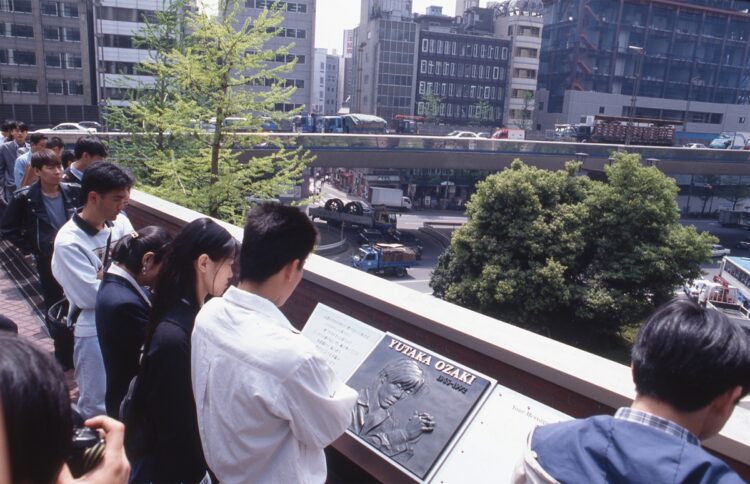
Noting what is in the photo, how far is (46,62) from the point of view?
41.4 meters

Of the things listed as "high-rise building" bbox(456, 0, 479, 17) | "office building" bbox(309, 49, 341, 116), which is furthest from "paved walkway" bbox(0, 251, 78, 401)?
"office building" bbox(309, 49, 341, 116)

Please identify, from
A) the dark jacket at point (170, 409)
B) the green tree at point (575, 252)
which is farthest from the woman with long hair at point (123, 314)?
the green tree at point (575, 252)

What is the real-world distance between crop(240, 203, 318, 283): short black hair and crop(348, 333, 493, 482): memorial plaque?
120 cm

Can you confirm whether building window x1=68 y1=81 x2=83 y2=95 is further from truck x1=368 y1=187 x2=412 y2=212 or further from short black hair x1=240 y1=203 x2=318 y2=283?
short black hair x1=240 y1=203 x2=318 y2=283

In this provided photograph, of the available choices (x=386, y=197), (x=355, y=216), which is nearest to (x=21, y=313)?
(x=355, y=216)

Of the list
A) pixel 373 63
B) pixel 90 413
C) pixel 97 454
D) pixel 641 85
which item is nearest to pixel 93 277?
pixel 90 413

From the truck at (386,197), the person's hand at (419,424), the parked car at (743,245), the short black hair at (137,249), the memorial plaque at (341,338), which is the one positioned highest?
the short black hair at (137,249)

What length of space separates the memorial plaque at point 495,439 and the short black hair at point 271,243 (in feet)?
3.97

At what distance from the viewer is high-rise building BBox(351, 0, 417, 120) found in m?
57.3

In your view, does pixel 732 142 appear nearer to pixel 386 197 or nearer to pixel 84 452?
pixel 386 197

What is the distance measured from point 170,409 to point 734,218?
50.2 metres

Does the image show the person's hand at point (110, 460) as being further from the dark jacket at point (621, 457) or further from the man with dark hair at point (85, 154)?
the man with dark hair at point (85, 154)

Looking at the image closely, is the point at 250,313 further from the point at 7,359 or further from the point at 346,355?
the point at 346,355

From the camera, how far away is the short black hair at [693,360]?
136cm
